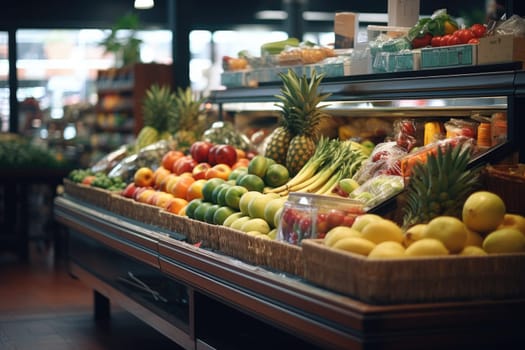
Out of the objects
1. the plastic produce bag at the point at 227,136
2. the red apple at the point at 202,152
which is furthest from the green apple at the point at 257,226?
the plastic produce bag at the point at 227,136

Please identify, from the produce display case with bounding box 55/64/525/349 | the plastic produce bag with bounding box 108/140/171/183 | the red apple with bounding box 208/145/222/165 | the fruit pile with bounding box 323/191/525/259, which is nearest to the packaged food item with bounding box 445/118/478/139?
the produce display case with bounding box 55/64/525/349

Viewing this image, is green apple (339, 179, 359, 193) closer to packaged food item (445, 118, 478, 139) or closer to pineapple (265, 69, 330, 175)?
packaged food item (445, 118, 478, 139)

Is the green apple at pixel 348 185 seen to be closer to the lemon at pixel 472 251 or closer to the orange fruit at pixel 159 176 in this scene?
the lemon at pixel 472 251

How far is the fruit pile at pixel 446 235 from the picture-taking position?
2.98 m

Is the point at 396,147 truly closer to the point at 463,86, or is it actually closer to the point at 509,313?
the point at 463,86

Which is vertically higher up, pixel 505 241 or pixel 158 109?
pixel 158 109

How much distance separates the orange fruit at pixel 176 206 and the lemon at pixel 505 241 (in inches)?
92.4

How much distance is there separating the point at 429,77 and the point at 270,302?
146cm

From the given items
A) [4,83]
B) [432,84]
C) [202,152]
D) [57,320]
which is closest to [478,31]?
[432,84]

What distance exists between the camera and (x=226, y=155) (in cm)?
566

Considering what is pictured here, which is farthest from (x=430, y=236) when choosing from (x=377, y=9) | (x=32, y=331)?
(x=377, y=9)

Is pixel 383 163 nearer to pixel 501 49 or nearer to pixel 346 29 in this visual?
pixel 501 49

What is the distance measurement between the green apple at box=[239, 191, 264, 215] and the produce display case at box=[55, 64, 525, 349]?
18 cm

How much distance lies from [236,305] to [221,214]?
0.76 metres
